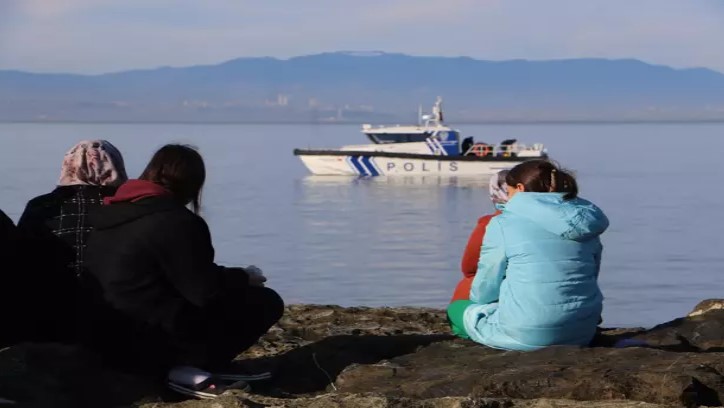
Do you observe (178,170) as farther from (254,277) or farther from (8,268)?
(8,268)

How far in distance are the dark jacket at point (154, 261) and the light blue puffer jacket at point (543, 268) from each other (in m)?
1.19

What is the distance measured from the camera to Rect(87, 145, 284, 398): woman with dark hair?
4805 millimetres

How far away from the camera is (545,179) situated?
5273 millimetres

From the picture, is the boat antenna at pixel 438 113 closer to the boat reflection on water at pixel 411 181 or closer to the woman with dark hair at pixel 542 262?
the boat reflection on water at pixel 411 181

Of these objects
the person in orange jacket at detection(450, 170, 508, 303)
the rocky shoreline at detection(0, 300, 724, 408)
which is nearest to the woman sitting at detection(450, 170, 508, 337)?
the person in orange jacket at detection(450, 170, 508, 303)

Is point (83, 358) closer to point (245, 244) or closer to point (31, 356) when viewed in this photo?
point (31, 356)

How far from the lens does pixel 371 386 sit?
16.8 feet

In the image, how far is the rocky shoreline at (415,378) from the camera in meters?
4.62

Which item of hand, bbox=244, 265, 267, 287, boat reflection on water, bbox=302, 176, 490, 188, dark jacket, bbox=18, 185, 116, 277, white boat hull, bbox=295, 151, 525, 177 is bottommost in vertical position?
boat reflection on water, bbox=302, 176, 490, 188

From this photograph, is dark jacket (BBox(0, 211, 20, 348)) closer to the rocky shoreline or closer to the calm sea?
the rocky shoreline

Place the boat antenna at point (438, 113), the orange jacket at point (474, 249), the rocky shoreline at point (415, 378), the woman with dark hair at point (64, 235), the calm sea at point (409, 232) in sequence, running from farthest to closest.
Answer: the boat antenna at point (438, 113) → the calm sea at point (409, 232) → the orange jacket at point (474, 249) → the woman with dark hair at point (64, 235) → the rocky shoreline at point (415, 378)

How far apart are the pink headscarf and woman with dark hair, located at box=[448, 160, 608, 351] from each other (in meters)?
1.65

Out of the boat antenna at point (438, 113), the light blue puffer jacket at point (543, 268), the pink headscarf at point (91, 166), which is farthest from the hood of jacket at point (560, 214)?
the boat antenna at point (438, 113)

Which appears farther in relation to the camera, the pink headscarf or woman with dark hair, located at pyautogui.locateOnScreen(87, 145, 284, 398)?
the pink headscarf
